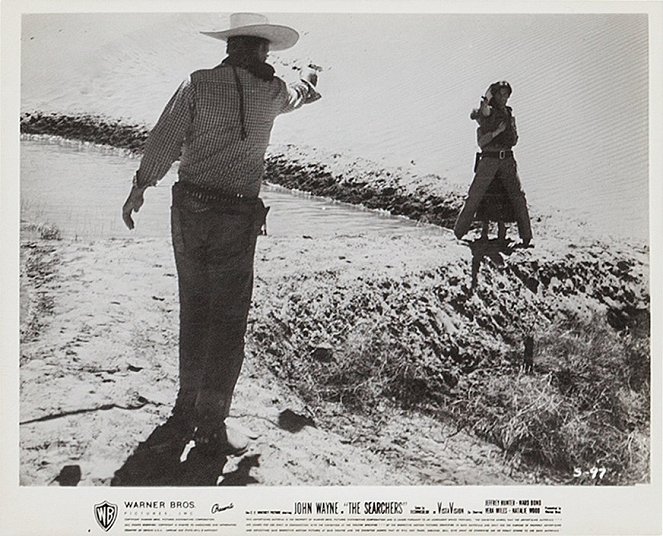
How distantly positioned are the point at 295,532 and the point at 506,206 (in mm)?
1147

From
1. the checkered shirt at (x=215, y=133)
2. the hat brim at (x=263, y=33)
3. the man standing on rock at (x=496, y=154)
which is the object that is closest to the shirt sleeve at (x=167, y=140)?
the checkered shirt at (x=215, y=133)

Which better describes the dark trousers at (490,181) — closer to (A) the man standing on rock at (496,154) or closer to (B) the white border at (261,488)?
(A) the man standing on rock at (496,154)

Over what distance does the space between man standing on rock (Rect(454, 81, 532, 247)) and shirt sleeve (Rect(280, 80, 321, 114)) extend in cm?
49

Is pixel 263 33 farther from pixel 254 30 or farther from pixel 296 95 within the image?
pixel 296 95

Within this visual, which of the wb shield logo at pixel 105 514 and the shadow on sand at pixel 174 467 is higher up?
the shadow on sand at pixel 174 467

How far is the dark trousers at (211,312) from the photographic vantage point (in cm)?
240

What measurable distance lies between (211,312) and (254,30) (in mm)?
832

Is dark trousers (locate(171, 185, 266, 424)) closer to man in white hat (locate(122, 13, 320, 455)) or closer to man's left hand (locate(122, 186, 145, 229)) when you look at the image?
man in white hat (locate(122, 13, 320, 455))

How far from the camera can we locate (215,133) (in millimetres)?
2359

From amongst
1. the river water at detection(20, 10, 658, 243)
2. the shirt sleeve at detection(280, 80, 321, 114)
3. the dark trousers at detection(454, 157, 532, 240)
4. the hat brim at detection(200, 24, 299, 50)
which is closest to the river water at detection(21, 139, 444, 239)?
the river water at detection(20, 10, 658, 243)

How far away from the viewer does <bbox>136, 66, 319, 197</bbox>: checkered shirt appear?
2.37 meters

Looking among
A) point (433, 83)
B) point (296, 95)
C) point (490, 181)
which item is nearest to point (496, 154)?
point (490, 181)

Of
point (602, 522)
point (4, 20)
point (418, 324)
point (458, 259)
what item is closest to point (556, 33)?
point (458, 259)

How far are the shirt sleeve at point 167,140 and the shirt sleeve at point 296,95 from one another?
27 cm
